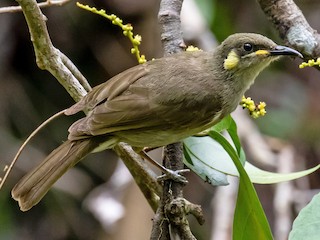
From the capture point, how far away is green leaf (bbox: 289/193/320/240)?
183 centimetres

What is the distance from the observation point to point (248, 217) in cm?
225

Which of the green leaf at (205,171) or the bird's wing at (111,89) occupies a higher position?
the bird's wing at (111,89)

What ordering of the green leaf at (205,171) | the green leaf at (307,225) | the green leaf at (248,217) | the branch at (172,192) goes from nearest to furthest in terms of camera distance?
1. the green leaf at (307,225)
2. the branch at (172,192)
3. the green leaf at (248,217)
4. the green leaf at (205,171)

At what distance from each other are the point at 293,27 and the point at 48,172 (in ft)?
3.08

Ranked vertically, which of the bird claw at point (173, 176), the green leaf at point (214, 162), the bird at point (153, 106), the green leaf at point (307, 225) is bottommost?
the green leaf at point (307, 225)

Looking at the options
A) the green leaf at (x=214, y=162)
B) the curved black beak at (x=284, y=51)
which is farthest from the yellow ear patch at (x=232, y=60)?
the green leaf at (x=214, y=162)

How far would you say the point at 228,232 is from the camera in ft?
11.6

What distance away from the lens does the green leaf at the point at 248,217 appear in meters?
2.23

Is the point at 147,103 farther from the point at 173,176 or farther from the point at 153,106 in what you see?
the point at 173,176

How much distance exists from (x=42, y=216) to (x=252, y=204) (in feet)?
8.41

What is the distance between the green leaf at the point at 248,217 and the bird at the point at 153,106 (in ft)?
1.19

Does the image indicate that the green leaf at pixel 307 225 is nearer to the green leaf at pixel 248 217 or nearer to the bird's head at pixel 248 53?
the green leaf at pixel 248 217

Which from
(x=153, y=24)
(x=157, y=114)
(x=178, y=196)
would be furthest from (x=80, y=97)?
(x=153, y=24)

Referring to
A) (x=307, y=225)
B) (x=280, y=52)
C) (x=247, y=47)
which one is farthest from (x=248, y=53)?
(x=307, y=225)
